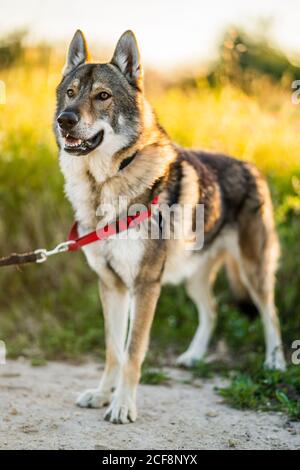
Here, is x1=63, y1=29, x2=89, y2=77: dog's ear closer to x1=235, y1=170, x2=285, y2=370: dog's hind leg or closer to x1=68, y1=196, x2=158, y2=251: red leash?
x1=68, y1=196, x2=158, y2=251: red leash

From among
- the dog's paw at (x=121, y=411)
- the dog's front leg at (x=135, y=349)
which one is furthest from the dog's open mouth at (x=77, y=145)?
the dog's paw at (x=121, y=411)

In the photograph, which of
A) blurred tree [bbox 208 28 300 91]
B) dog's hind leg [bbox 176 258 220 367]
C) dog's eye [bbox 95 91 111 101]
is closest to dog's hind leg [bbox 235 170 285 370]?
dog's hind leg [bbox 176 258 220 367]

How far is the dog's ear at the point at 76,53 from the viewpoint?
4.19 meters

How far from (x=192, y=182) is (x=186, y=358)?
5.47 feet

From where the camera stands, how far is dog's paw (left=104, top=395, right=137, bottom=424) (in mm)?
3834

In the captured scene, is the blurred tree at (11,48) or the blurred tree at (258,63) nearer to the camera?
the blurred tree at (258,63)

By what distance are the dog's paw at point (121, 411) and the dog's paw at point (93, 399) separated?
27cm

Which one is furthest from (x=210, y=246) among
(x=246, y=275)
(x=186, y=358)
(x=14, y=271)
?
(x=14, y=271)

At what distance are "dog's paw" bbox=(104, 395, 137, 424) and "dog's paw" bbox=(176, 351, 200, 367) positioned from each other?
1448mm

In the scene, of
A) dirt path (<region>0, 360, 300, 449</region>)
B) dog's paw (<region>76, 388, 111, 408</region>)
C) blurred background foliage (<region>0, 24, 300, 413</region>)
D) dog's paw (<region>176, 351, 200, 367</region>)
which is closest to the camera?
dirt path (<region>0, 360, 300, 449</region>)

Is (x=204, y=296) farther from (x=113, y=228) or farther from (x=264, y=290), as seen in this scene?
(x=113, y=228)

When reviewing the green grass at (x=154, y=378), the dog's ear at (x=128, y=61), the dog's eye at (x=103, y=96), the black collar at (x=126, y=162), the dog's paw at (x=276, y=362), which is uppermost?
the dog's ear at (x=128, y=61)

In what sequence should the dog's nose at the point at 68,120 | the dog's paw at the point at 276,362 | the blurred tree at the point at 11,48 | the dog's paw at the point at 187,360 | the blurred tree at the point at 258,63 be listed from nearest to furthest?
1. the dog's nose at the point at 68,120
2. the dog's paw at the point at 276,362
3. the dog's paw at the point at 187,360
4. the blurred tree at the point at 258,63
5. the blurred tree at the point at 11,48

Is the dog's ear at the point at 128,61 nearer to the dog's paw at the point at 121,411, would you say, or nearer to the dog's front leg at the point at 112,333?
the dog's front leg at the point at 112,333
